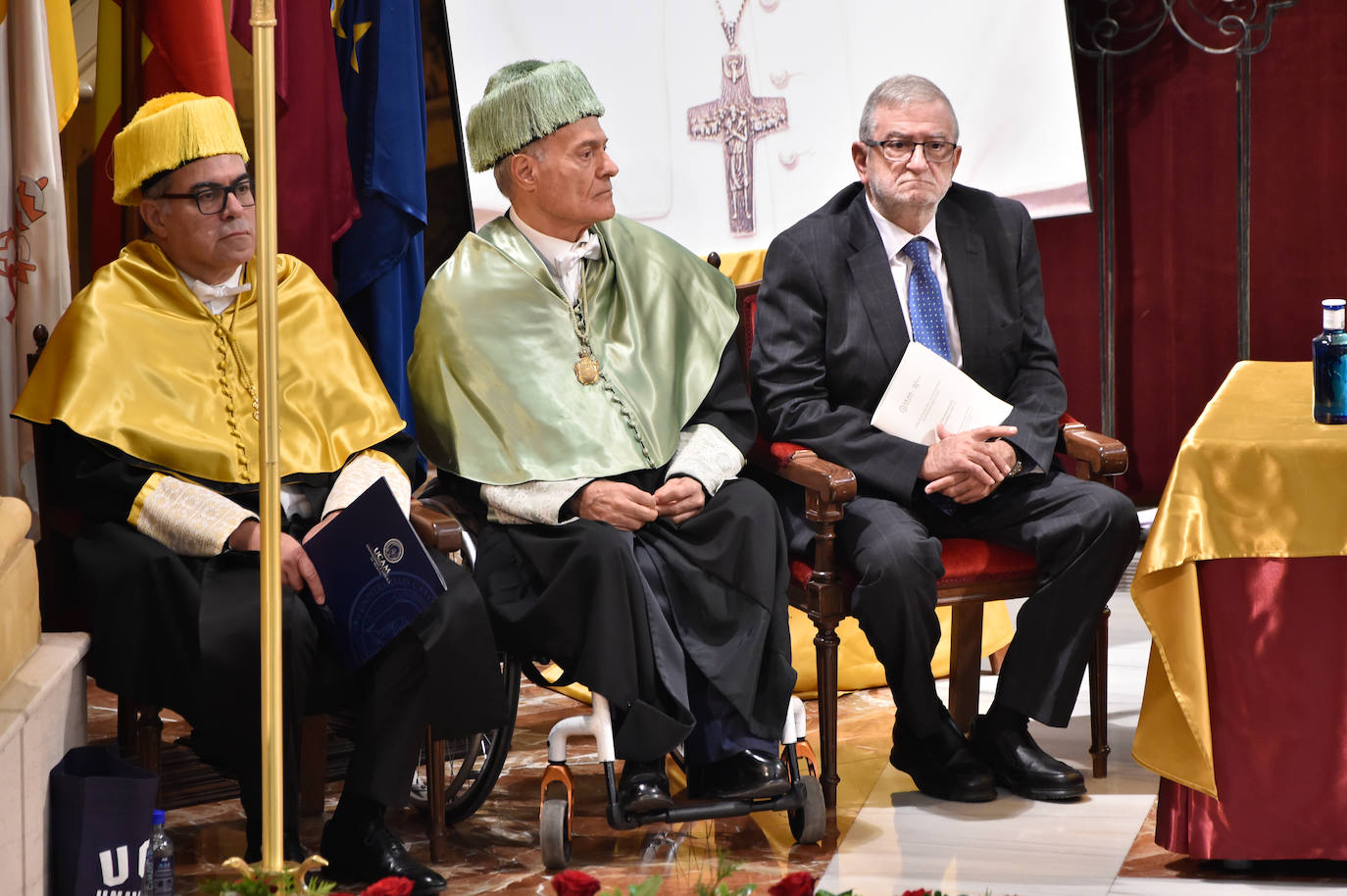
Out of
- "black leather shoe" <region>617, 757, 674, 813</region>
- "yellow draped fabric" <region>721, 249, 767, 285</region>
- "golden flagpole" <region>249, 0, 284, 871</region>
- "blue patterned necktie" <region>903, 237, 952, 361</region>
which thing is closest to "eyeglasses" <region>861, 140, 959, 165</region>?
"blue patterned necktie" <region>903, 237, 952, 361</region>

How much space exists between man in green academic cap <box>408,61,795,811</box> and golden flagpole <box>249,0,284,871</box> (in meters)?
1.22

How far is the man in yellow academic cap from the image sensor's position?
3154 millimetres

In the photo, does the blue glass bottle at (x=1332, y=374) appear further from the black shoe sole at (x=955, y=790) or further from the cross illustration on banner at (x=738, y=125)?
the cross illustration on banner at (x=738, y=125)

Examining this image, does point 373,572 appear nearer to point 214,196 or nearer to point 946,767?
point 214,196

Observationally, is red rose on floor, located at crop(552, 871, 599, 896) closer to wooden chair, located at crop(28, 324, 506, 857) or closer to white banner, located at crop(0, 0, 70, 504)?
wooden chair, located at crop(28, 324, 506, 857)

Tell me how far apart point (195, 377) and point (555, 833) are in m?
1.16

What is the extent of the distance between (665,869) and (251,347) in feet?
4.46

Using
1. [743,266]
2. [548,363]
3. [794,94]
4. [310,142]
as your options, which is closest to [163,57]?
[310,142]

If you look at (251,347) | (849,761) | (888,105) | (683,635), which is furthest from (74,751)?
(888,105)

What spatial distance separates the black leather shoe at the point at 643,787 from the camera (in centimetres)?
329

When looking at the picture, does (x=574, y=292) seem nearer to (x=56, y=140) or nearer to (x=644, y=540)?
(x=644, y=540)

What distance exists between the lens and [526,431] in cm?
360

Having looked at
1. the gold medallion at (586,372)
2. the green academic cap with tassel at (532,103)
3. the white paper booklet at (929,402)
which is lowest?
the white paper booklet at (929,402)

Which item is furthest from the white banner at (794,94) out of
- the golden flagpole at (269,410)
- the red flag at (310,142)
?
the golden flagpole at (269,410)
